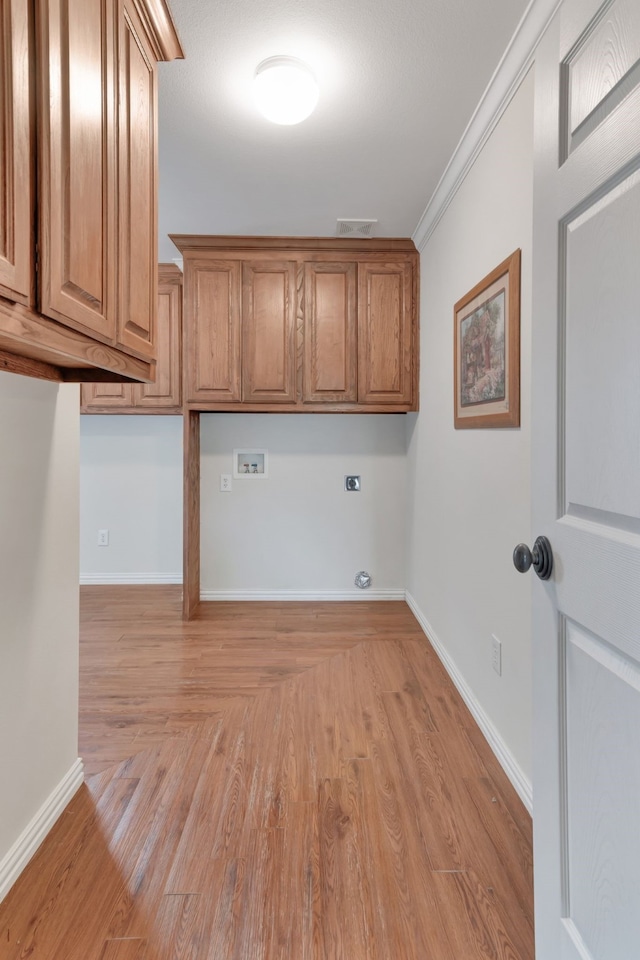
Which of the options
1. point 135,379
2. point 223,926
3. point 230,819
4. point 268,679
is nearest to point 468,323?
point 135,379

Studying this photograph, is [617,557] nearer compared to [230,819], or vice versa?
[617,557]

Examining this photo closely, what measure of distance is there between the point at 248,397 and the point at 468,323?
1634mm

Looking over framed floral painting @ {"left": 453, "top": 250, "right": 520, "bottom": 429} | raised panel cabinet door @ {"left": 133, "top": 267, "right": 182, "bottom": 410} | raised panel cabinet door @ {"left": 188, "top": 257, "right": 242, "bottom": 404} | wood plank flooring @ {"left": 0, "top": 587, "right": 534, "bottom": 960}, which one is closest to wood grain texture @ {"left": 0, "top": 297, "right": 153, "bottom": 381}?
framed floral painting @ {"left": 453, "top": 250, "right": 520, "bottom": 429}

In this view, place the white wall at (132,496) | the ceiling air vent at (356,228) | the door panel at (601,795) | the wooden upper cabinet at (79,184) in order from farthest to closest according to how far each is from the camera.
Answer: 1. the white wall at (132,496)
2. the ceiling air vent at (356,228)
3. the wooden upper cabinet at (79,184)
4. the door panel at (601,795)

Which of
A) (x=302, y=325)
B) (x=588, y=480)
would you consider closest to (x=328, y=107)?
(x=302, y=325)

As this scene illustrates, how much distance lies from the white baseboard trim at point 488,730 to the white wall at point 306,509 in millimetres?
975

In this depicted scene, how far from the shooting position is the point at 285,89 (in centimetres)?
192

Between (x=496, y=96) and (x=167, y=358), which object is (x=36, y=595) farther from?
(x=167, y=358)

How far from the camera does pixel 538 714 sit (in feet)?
3.62

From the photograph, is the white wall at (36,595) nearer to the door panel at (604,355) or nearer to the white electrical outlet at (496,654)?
the door panel at (604,355)

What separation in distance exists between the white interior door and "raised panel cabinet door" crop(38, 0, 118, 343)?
95cm

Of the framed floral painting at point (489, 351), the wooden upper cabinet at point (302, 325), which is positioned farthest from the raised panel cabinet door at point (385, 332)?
the framed floral painting at point (489, 351)

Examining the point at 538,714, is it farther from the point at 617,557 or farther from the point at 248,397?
the point at 248,397

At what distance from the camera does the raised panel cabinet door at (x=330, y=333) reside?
355cm
